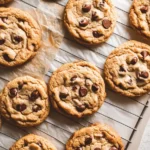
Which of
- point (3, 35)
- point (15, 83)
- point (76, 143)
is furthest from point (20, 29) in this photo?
point (76, 143)

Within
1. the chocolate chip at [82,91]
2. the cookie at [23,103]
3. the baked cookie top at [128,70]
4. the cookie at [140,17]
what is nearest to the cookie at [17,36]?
the cookie at [23,103]

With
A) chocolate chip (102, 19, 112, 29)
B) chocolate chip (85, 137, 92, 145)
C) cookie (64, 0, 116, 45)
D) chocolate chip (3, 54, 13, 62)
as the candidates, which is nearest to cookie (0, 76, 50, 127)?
chocolate chip (3, 54, 13, 62)

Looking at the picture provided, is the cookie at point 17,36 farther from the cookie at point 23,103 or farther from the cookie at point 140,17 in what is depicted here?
the cookie at point 140,17

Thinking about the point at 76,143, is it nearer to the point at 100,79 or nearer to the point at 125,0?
the point at 100,79

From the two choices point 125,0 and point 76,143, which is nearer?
point 76,143

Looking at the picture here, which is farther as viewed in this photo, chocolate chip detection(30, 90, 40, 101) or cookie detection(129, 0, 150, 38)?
cookie detection(129, 0, 150, 38)

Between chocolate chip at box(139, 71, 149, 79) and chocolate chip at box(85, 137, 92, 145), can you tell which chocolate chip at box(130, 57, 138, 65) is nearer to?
chocolate chip at box(139, 71, 149, 79)

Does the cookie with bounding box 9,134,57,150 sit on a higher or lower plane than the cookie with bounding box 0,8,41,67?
lower
